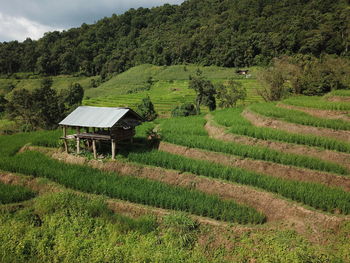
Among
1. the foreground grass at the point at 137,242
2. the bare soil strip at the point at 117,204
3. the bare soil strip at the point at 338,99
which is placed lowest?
the foreground grass at the point at 137,242

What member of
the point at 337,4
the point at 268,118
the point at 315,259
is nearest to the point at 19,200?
the point at 315,259

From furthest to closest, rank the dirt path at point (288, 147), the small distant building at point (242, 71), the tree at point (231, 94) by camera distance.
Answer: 1. the small distant building at point (242, 71)
2. the tree at point (231, 94)
3. the dirt path at point (288, 147)

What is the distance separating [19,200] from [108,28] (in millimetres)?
110717

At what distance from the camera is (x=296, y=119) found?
15.5m

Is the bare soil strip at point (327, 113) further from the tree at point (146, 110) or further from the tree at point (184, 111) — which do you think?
the tree at point (146, 110)

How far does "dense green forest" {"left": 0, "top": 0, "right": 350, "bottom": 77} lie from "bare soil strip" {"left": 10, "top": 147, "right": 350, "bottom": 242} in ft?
176

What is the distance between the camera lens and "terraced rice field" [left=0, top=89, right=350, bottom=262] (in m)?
8.98


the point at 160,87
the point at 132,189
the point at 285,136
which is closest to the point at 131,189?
the point at 132,189

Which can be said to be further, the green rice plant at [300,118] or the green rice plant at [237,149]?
the green rice plant at [300,118]

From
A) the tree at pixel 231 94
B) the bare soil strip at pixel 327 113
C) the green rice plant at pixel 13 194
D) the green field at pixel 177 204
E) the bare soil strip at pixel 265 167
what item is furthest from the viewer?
the tree at pixel 231 94

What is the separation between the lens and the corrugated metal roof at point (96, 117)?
44.1 ft

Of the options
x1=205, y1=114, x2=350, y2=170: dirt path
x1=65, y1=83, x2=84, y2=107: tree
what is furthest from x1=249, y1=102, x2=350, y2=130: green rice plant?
x1=65, y1=83, x2=84, y2=107: tree

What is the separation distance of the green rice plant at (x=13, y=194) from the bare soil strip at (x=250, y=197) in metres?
3.10

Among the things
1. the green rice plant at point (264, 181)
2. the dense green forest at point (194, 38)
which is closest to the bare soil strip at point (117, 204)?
the green rice plant at point (264, 181)
